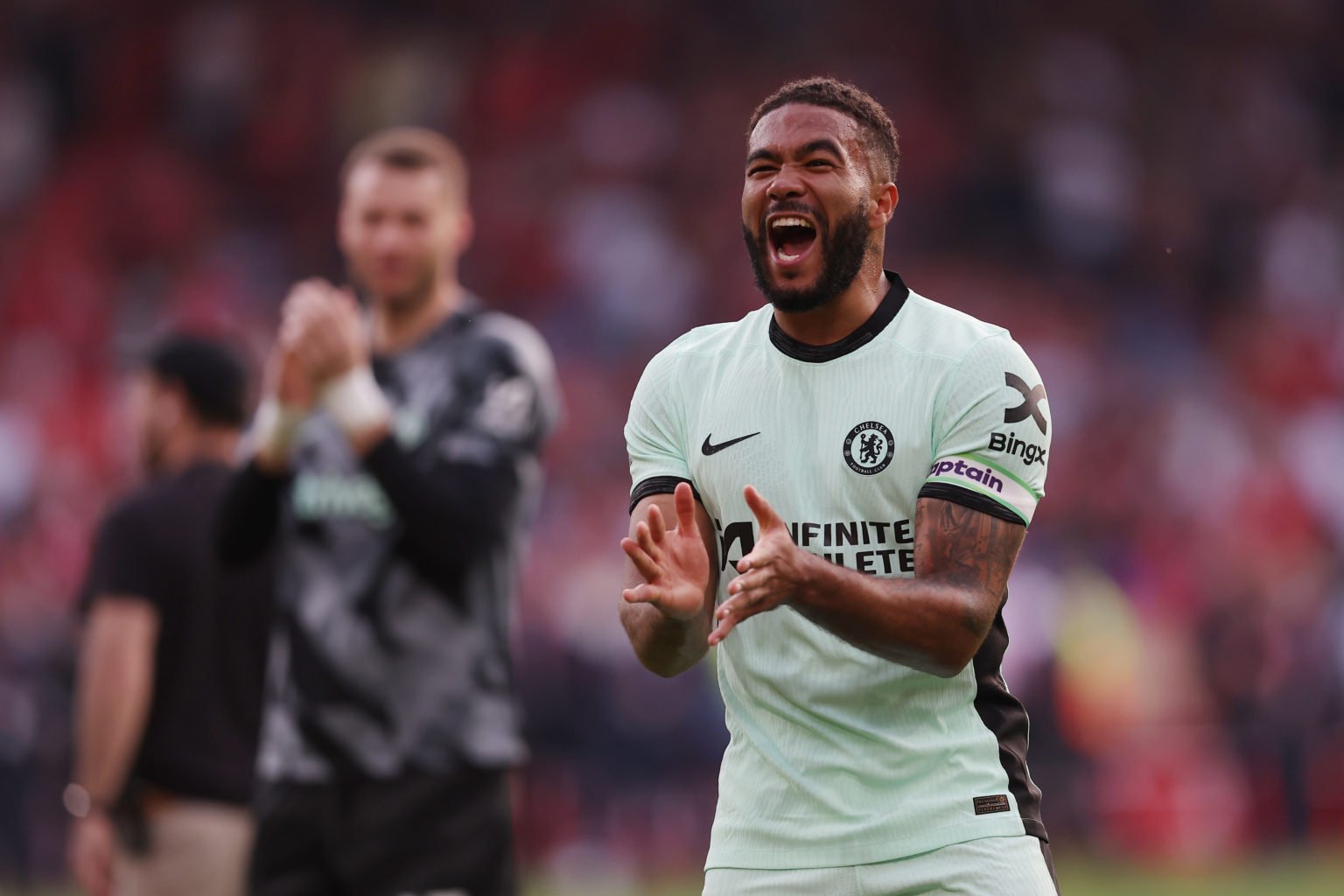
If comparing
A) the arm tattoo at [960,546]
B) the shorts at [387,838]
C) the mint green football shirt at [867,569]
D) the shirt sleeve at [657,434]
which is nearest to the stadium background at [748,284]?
the shorts at [387,838]

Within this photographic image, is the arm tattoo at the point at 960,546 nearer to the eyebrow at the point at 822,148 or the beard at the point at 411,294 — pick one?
the eyebrow at the point at 822,148

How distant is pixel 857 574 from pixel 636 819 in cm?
1138

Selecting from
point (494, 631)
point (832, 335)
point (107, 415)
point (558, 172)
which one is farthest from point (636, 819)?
point (832, 335)

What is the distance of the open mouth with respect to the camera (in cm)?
367

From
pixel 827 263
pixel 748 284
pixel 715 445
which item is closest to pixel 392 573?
pixel 715 445

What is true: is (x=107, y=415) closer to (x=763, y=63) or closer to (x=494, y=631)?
(x=763, y=63)

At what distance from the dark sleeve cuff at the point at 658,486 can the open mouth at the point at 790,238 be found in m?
0.47

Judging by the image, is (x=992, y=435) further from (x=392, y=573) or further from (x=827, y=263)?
(x=392, y=573)

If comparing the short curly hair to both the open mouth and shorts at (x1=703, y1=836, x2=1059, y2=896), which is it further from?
shorts at (x1=703, y1=836, x2=1059, y2=896)

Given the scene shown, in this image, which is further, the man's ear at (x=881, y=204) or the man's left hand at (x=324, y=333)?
the man's left hand at (x=324, y=333)

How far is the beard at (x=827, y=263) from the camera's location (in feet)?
12.1

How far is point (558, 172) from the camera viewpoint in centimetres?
2012

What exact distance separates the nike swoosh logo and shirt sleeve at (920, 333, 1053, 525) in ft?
1.19

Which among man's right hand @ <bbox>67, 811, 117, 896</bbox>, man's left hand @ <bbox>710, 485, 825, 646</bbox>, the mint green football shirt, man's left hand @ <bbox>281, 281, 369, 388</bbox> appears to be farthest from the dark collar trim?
man's right hand @ <bbox>67, 811, 117, 896</bbox>
